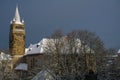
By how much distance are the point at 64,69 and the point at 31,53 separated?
3855cm

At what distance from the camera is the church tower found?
101 metres

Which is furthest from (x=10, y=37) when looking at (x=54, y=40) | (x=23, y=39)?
(x=54, y=40)

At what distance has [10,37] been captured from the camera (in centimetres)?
10244

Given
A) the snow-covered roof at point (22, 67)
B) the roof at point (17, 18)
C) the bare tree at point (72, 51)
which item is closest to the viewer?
the bare tree at point (72, 51)

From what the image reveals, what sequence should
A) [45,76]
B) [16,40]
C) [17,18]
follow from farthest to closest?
[17,18] → [16,40] → [45,76]

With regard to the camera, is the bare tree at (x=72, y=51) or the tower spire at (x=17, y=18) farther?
the tower spire at (x=17, y=18)

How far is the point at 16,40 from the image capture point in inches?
3976

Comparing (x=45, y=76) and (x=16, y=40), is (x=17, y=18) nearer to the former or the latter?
(x=16, y=40)

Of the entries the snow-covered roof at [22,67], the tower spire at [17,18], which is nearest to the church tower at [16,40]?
the tower spire at [17,18]

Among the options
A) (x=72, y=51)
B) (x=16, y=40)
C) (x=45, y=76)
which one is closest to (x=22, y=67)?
(x=16, y=40)

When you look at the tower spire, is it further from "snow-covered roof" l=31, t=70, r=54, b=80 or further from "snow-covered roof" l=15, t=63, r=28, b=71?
"snow-covered roof" l=31, t=70, r=54, b=80

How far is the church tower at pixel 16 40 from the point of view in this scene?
331ft

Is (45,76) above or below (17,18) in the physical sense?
below

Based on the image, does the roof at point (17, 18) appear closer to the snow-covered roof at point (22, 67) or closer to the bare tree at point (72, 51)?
the snow-covered roof at point (22, 67)
